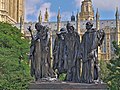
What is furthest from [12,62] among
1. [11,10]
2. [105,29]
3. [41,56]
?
[11,10]

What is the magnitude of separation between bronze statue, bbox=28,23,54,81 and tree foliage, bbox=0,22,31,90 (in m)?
13.6

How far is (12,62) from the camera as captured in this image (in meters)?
38.8

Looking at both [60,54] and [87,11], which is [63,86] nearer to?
[60,54]

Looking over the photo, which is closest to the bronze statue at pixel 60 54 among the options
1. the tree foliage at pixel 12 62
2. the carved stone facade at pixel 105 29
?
the tree foliage at pixel 12 62

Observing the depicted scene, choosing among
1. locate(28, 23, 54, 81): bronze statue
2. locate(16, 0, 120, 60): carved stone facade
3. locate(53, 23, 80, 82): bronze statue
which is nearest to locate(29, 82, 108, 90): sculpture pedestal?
locate(28, 23, 54, 81): bronze statue

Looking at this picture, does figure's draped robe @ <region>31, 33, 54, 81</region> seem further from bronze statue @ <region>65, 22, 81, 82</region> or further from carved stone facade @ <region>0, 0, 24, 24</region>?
carved stone facade @ <region>0, 0, 24, 24</region>

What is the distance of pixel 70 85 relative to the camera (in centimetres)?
1641

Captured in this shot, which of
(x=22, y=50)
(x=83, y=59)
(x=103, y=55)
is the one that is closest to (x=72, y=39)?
(x=83, y=59)

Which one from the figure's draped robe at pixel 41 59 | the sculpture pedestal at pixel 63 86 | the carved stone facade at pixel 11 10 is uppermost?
the carved stone facade at pixel 11 10

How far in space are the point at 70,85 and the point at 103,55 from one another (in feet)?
260

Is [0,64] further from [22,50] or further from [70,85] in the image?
[70,85]

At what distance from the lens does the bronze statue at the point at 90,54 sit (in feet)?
57.6

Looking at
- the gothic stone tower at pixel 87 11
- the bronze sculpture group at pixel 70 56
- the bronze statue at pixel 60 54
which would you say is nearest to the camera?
the bronze sculpture group at pixel 70 56

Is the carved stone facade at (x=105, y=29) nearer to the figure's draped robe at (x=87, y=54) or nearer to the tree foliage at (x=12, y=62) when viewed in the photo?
the tree foliage at (x=12, y=62)
